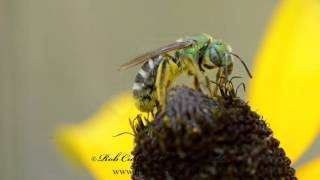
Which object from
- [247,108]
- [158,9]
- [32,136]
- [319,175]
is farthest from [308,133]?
[32,136]

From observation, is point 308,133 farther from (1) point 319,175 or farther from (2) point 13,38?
(2) point 13,38

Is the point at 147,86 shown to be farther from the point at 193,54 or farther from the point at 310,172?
the point at 310,172

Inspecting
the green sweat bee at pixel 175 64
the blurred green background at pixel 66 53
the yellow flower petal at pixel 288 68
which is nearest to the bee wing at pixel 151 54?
the green sweat bee at pixel 175 64

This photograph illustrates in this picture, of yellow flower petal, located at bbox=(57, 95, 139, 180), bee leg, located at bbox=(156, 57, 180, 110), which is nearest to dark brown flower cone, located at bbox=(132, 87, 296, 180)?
bee leg, located at bbox=(156, 57, 180, 110)

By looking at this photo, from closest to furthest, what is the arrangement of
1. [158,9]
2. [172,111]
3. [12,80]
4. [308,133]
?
[172,111] → [308,133] → [158,9] → [12,80]

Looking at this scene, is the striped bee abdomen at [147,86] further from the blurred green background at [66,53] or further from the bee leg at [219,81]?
the blurred green background at [66,53]

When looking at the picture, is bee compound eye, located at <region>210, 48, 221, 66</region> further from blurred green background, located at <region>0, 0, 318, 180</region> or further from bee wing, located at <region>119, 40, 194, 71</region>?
blurred green background, located at <region>0, 0, 318, 180</region>
